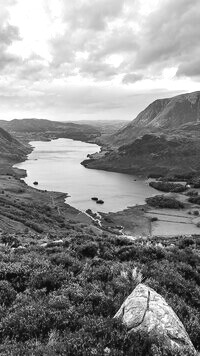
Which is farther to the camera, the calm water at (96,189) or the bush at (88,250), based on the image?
the calm water at (96,189)

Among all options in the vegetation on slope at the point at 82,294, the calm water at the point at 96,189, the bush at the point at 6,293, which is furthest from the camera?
the calm water at the point at 96,189

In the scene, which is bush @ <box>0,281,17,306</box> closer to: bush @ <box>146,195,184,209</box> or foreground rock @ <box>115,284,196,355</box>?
foreground rock @ <box>115,284,196,355</box>

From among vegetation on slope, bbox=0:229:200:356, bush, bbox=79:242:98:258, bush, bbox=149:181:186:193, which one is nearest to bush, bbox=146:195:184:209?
bush, bbox=149:181:186:193

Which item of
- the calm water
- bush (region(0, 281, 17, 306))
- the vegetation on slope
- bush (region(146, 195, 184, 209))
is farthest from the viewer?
the calm water

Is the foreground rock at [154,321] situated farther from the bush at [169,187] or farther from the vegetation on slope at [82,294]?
the bush at [169,187]

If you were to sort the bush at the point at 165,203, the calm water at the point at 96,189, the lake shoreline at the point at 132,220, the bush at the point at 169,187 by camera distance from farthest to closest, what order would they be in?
1. the bush at the point at 169,187
2. the calm water at the point at 96,189
3. the bush at the point at 165,203
4. the lake shoreline at the point at 132,220

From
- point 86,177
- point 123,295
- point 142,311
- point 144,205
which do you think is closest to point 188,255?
point 123,295

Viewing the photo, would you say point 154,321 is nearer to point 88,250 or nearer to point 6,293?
point 6,293

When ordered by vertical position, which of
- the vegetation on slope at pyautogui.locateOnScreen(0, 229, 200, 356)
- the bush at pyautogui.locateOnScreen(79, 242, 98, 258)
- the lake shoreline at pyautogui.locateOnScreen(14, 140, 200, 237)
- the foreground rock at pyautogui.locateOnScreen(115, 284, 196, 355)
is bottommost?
the lake shoreline at pyautogui.locateOnScreen(14, 140, 200, 237)

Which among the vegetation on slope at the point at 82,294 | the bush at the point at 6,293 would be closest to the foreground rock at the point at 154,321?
the vegetation on slope at the point at 82,294
